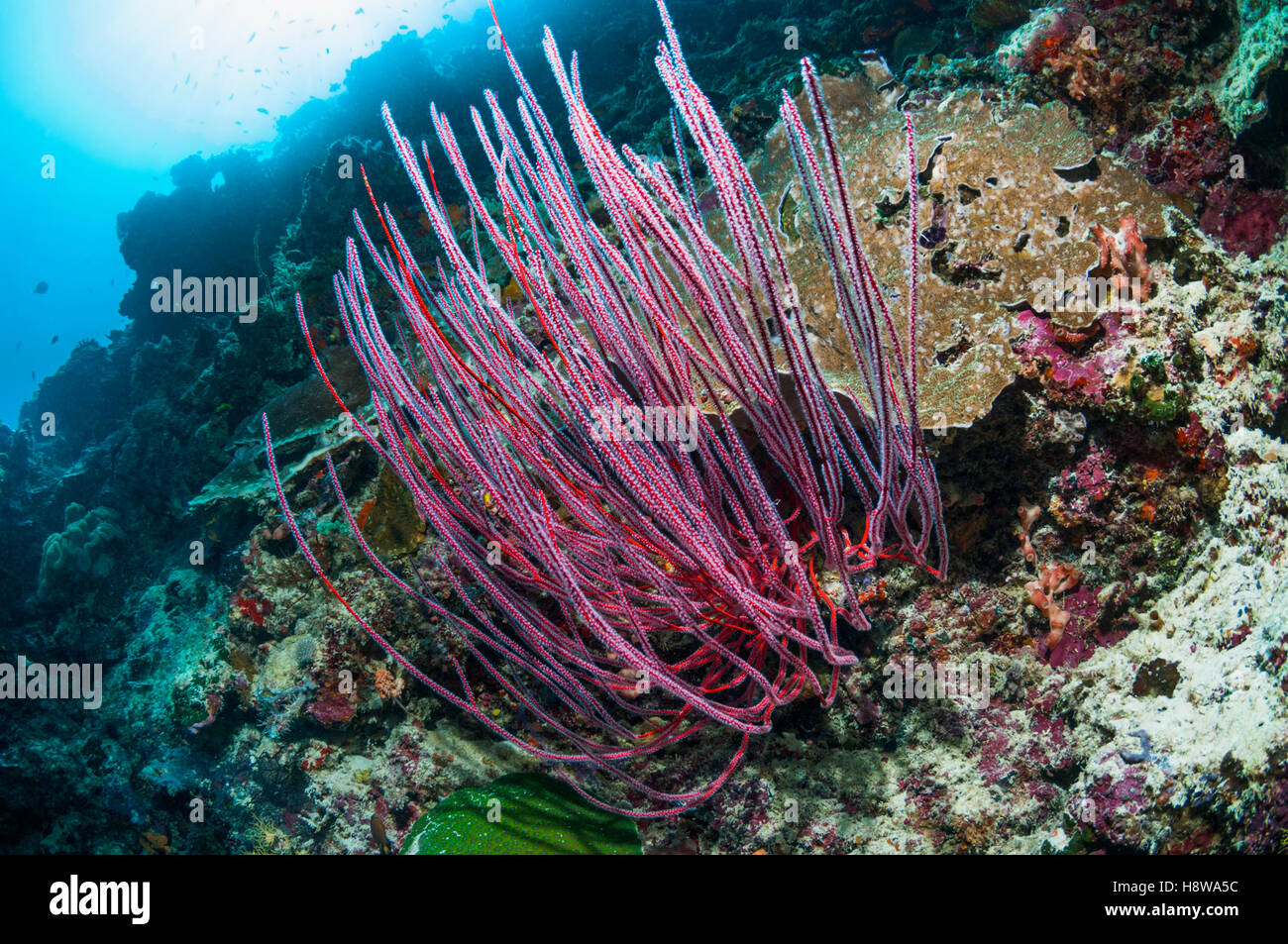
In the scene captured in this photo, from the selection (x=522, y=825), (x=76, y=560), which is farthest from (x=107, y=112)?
(x=522, y=825)

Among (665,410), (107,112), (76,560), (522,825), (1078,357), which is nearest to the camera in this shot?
(665,410)

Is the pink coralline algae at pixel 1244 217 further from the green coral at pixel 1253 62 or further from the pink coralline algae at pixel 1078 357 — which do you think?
the pink coralline algae at pixel 1078 357

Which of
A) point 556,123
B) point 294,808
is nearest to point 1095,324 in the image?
point 294,808

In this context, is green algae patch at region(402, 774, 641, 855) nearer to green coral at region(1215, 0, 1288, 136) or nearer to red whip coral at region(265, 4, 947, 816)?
red whip coral at region(265, 4, 947, 816)

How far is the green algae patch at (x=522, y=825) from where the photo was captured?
258 cm

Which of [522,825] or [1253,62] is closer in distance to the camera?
[1253,62]

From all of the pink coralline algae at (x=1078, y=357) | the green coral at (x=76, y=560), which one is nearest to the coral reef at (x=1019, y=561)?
the pink coralline algae at (x=1078, y=357)

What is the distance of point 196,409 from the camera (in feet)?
23.5

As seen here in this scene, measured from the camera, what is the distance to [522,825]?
8.71 feet

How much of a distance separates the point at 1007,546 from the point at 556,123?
26.0ft

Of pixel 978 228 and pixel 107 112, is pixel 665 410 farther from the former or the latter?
pixel 107 112

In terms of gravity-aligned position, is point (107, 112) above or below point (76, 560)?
above

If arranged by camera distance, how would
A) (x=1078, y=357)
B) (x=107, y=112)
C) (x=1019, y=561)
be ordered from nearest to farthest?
1. (x=1078, y=357)
2. (x=1019, y=561)
3. (x=107, y=112)
